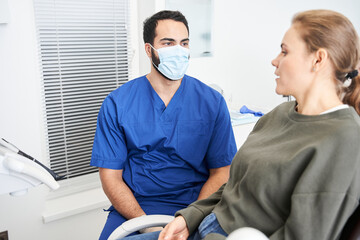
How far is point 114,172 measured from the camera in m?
1.51

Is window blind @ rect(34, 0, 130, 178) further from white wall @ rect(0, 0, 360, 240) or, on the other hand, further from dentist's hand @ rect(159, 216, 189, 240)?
dentist's hand @ rect(159, 216, 189, 240)

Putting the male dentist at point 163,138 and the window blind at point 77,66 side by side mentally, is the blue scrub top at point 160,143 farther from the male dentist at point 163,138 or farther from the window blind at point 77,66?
the window blind at point 77,66

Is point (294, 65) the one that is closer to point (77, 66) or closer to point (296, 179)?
point (296, 179)

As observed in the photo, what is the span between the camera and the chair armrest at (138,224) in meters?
1.18

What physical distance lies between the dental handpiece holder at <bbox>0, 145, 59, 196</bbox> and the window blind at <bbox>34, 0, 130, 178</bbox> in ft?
3.42

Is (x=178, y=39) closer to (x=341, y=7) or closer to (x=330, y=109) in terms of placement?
(x=330, y=109)

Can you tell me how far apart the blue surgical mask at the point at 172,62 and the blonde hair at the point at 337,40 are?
2.11 ft

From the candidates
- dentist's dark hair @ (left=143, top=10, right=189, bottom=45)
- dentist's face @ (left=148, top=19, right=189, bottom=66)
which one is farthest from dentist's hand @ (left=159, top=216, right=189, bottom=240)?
dentist's dark hair @ (left=143, top=10, right=189, bottom=45)

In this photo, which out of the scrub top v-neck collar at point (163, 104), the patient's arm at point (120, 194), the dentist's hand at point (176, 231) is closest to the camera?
Result: the dentist's hand at point (176, 231)

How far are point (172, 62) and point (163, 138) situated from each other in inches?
12.6

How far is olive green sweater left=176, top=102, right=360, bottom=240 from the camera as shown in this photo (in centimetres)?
82

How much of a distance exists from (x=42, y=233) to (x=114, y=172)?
771 mm

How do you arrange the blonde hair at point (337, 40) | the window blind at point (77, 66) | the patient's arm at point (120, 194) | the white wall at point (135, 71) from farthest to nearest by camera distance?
the window blind at point (77, 66) → the white wall at point (135, 71) → the patient's arm at point (120, 194) → the blonde hair at point (337, 40)

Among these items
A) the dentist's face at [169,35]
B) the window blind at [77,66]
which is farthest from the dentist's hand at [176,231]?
the window blind at [77,66]
